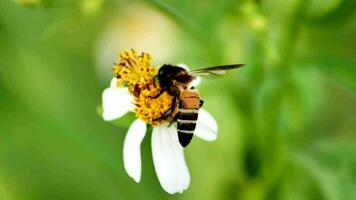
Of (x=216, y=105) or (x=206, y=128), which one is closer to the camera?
(x=206, y=128)

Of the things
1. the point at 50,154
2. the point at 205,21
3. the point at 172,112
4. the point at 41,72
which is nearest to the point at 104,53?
the point at 41,72

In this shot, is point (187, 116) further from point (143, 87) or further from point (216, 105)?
point (216, 105)

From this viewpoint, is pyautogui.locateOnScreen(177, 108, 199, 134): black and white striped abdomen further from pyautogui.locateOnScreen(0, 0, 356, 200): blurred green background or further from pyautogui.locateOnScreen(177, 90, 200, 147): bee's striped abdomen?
pyautogui.locateOnScreen(0, 0, 356, 200): blurred green background

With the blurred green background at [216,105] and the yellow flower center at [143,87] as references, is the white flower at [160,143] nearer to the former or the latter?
the yellow flower center at [143,87]

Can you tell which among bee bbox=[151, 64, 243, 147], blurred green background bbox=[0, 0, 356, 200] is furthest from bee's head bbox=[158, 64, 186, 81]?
blurred green background bbox=[0, 0, 356, 200]

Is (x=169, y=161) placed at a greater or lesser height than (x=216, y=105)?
lesser

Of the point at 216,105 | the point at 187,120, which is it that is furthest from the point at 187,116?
the point at 216,105

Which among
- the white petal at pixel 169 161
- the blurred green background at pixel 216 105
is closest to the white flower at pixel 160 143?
the white petal at pixel 169 161
